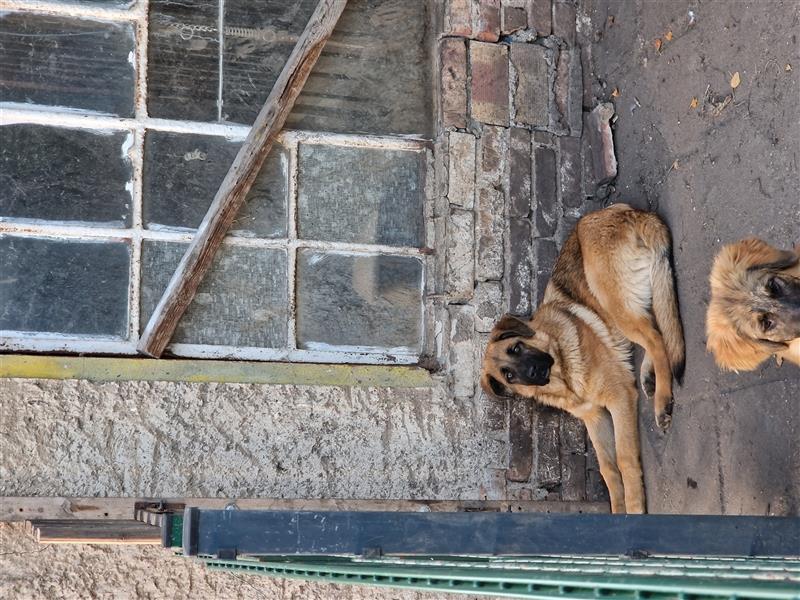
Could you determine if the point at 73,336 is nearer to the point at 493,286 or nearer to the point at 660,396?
the point at 493,286

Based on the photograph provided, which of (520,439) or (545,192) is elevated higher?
(545,192)

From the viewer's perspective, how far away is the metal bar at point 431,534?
2848 mm

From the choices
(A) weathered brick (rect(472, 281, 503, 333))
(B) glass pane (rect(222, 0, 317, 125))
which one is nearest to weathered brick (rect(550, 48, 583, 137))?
(A) weathered brick (rect(472, 281, 503, 333))

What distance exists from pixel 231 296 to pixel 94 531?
58.8 inches

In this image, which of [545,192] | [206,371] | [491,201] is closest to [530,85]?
[545,192]

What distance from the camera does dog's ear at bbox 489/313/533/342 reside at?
502 cm

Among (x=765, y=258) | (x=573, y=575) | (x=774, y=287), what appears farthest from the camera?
(x=765, y=258)

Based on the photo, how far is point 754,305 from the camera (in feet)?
11.7

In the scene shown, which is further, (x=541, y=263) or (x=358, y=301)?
(x=541, y=263)

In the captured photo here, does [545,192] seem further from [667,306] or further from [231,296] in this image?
[231,296]

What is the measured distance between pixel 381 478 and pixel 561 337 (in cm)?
128

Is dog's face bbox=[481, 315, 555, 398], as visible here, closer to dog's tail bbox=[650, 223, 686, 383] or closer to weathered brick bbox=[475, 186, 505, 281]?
weathered brick bbox=[475, 186, 505, 281]

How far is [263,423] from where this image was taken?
4855 millimetres

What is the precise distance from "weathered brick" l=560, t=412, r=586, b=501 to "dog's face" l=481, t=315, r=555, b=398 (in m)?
0.38
